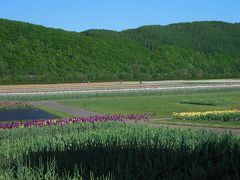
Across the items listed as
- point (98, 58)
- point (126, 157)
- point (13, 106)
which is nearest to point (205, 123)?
point (126, 157)

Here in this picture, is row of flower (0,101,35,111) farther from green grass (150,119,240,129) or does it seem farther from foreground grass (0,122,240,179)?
foreground grass (0,122,240,179)

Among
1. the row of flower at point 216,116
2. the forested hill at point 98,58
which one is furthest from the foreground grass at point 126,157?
the forested hill at point 98,58

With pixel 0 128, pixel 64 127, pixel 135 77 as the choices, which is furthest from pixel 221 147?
pixel 135 77

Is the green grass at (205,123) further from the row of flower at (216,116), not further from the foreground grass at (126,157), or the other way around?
the foreground grass at (126,157)

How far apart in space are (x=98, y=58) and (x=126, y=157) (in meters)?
89.2

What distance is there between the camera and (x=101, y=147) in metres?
10.2

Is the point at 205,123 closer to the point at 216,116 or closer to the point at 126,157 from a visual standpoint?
the point at 216,116

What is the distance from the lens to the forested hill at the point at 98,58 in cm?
7912

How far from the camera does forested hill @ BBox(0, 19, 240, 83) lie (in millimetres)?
79125

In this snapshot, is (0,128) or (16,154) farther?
(0,128)

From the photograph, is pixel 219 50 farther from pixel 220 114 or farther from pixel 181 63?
pixel 220 114

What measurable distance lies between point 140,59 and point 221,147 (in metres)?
96.4

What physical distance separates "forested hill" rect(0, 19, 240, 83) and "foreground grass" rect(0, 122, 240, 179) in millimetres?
56443

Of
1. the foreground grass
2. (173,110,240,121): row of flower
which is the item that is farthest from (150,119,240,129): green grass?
the foreground grass
